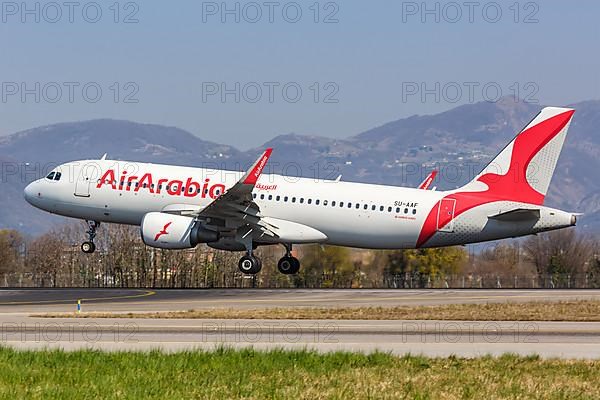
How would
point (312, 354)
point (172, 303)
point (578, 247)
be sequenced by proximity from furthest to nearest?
point (578, 247) < point (172, 303) < point (312, 354)

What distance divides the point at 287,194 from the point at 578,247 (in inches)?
2565

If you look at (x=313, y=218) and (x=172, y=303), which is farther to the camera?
(x=313, y=218)

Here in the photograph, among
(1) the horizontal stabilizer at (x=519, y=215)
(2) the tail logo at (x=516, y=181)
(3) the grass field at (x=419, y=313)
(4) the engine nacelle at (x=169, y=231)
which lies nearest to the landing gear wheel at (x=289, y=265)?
(4) the engine nacelle at (x=169, y=231)

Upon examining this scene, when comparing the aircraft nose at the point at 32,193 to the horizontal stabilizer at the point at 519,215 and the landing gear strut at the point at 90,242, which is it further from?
the horizontal stabilizer at the point at 519,215

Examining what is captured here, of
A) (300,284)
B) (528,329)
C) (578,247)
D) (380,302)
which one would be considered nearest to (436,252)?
(300,284)

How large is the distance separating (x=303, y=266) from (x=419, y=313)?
130 ft

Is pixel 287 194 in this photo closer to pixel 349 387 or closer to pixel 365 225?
pixel 365 225

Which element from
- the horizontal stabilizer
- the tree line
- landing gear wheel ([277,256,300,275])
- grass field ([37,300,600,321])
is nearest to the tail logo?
the horizontal stabilizer

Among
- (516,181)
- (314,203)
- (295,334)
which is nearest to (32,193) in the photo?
(314,203)

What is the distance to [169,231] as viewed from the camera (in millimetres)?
57906

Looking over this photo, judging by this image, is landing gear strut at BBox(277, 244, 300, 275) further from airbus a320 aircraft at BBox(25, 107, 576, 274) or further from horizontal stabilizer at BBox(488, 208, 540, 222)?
horizontal stabilizer at BBox(488, 208, 540, 222)

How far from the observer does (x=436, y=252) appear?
97875 millimetres

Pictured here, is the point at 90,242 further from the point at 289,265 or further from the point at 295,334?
the point at 295,334

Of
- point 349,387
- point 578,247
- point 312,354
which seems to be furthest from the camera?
point 578,247
